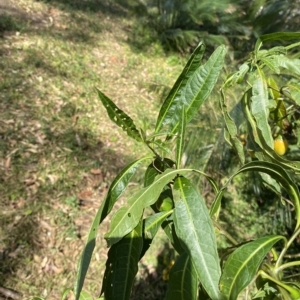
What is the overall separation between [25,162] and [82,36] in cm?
218

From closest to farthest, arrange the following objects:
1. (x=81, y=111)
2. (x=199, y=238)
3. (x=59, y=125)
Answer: (x=199, y=238)
(x=59, y=125)
(x=81, y=111)

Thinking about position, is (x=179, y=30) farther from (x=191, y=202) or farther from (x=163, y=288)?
(x=191, y=202)

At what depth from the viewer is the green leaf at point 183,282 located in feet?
→ 2.01

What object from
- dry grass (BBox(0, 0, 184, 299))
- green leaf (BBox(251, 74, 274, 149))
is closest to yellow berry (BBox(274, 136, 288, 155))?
green leaf (BBox(251, 74, 274, 149))

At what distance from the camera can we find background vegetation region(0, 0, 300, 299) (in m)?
2.01

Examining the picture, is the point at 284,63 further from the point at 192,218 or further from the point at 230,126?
the point at 192,218

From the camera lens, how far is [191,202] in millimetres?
610

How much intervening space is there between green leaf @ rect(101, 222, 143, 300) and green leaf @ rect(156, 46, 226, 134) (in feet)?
0.75

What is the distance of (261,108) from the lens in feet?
2.39

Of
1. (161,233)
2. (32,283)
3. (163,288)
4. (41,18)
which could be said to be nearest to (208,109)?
(161,233)

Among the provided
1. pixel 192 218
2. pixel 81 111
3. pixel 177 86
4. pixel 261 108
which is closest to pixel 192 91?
pixel 177 86

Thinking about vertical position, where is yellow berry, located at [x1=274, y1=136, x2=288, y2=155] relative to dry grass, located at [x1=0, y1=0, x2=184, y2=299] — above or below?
above

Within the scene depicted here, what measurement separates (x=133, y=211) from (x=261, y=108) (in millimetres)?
343

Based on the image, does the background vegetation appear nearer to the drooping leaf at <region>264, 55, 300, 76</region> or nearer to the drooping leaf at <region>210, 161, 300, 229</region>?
the drooping leaf at <region>264, 55, 300, 76</region>
